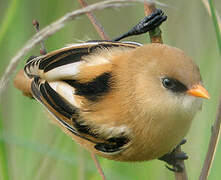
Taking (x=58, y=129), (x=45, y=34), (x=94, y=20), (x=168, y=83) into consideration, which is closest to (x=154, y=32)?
(x=94, y=20)

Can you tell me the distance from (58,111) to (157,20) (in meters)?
0.84

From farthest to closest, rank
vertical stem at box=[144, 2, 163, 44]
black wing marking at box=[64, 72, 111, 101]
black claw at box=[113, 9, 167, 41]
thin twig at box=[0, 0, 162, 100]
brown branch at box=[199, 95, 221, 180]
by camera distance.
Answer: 1. black claw at box=[113, 9, 167, 41]
2. black wing marking at box=[64, 72, 111, 101]
3. vertical stem at box=[144, 2, 163, 44]
4. brown branch at box=[199, 95, 221, 180]
5. thin twig at box=[0, 0, 162, 100]

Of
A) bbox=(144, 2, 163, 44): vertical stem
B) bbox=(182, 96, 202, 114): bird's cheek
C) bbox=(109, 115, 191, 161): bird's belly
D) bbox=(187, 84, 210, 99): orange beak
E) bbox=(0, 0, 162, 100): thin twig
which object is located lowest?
bbox=(109, 115, 191, 161): bird's belly

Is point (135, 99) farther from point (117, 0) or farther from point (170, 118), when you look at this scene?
point (117, 0)

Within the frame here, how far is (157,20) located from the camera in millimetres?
2898

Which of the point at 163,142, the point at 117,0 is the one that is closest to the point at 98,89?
the point at 163,142

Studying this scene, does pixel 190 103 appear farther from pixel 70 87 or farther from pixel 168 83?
pixel 70 87

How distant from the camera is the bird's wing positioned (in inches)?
109

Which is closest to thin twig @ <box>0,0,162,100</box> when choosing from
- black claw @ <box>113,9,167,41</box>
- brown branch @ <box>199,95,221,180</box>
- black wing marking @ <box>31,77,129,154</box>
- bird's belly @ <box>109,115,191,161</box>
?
brown branch @ <box>199,95,221,180</box>

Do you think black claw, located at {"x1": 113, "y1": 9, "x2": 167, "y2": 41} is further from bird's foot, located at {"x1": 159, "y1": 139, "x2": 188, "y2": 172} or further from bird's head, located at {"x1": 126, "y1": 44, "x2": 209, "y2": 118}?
bird's foot, located at {"x1": 159, "y1": 139, "x2": 188, "y2": 172}

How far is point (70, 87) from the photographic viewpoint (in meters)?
2.80

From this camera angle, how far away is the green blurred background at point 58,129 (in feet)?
9.12

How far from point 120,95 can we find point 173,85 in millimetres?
435

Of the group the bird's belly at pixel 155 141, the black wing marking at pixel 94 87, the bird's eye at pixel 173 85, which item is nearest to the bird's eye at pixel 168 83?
the bird's eye at pixel 173 85
